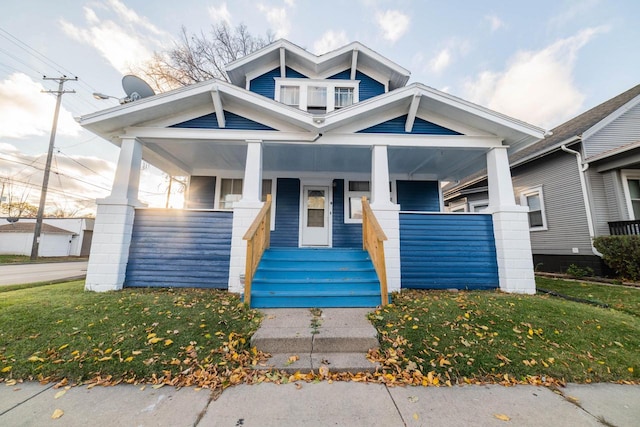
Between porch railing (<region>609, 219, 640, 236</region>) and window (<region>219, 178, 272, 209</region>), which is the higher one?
window (<region>219, 178, 272, 209</region>)

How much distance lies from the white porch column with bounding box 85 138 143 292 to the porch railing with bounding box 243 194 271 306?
2.69m

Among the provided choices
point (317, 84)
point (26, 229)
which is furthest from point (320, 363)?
point (26, 229)

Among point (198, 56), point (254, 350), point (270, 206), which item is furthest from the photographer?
point (198, 56)

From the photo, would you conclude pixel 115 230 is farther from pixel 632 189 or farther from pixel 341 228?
pixel 632 189

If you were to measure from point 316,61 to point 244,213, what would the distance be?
519 cm

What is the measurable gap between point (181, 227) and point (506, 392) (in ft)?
18.1

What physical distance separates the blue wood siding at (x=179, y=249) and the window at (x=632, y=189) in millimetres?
10749

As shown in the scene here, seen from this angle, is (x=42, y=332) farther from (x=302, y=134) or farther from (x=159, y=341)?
(x=302, y=134)

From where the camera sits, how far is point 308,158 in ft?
21.1

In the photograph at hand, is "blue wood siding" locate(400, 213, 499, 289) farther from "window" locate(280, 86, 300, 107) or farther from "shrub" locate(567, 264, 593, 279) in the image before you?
"window" locate(280, 86, 300, 107)

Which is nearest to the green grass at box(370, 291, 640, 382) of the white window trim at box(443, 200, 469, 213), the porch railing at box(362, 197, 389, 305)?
the porch railing at box(362, 197, 389, 305)

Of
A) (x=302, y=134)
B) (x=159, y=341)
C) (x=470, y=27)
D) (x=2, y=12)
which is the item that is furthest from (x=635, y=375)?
(x=2, y=12)

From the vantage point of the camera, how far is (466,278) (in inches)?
201

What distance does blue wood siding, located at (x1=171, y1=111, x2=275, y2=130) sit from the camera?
5316 millimetres
